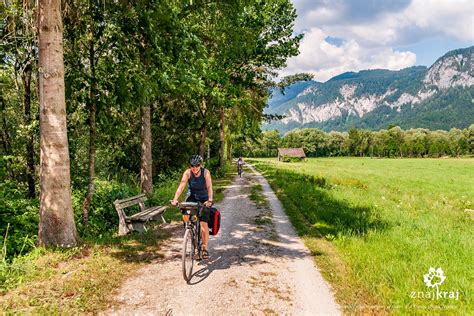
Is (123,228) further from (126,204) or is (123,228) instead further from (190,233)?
(190,233)

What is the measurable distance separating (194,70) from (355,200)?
10.4m

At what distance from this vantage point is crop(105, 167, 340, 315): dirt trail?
4875 mm

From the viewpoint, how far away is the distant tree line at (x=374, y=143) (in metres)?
106

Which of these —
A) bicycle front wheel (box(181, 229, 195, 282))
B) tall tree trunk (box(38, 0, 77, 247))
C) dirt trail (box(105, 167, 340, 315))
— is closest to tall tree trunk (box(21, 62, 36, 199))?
tall tree trunk (box(38, 0, 77, 247))

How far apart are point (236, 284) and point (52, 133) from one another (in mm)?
5023

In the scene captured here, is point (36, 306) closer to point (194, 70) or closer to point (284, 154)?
point (194, 70)

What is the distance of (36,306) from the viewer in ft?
15.0

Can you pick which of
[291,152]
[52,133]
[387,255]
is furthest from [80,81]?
[291,152]

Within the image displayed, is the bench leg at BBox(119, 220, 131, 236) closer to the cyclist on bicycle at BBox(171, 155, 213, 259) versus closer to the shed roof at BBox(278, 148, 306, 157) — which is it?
the cyclist on bicycle at BBox(171, 155, 213, 259)

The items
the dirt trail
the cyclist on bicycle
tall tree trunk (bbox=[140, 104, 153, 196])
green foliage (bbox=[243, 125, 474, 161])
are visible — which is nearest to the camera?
the dirt trail

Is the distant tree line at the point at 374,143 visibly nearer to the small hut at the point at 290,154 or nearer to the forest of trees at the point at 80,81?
the small hut at the point at 290,154

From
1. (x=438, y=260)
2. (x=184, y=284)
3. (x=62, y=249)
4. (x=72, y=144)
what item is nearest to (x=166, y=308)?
(x=184, y=284)

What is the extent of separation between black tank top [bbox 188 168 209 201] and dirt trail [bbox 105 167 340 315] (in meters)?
1.59

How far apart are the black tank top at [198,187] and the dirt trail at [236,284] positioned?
1.59 m
